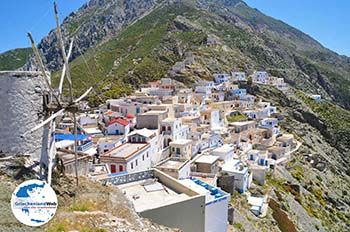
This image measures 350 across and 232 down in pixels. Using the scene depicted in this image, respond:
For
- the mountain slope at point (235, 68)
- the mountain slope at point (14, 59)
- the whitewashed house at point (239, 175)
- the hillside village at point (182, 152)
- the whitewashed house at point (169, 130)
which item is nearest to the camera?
the hillside village at point (182, 152)

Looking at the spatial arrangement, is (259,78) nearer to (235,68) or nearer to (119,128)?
(235,68)

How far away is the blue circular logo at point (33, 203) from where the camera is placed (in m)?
9.22

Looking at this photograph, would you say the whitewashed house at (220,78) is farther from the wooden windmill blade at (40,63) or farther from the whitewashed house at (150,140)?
the wooden windmill blade at (40,63)

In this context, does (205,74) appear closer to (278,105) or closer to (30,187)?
(278,105)

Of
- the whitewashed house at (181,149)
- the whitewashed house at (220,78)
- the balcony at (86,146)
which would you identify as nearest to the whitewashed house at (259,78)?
the whitewashed house at (220,78)

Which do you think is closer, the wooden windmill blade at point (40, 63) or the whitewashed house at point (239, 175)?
the wooden windmill blade at point (40, 63)

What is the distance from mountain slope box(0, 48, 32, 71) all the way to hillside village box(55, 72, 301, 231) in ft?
388

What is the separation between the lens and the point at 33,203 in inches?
373

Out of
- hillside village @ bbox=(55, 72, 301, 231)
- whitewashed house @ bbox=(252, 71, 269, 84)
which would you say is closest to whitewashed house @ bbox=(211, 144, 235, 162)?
hillside village @ bbox=(55, 72, 301, 231)

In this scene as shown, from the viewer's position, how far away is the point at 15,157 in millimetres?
10734

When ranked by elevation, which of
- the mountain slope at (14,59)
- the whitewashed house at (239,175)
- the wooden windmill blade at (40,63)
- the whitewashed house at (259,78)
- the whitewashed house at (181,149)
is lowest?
the whitewashed house at (239,175)

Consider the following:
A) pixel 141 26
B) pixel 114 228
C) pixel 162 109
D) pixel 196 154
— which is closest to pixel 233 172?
pixel 196 154

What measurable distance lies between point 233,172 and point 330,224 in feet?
57.7

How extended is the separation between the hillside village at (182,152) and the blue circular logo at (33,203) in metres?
2.77
